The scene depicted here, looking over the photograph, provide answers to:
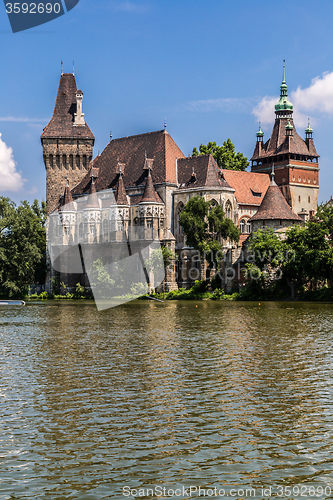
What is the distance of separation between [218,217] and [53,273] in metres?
29.7

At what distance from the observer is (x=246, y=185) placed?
363ft

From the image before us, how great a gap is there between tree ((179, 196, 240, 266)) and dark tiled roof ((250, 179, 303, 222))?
370 cm

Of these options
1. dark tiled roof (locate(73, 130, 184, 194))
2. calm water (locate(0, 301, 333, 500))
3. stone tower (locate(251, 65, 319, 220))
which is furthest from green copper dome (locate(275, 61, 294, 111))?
calm water (locate(0, 301, 333, 500))

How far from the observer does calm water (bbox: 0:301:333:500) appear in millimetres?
13531

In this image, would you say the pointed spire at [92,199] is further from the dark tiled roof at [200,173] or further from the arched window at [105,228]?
the dark tiled roof at [200,173]

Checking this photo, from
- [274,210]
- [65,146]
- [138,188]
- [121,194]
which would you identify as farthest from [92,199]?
[274,210]

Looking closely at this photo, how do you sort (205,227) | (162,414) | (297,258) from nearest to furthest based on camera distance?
(162,414)
(297,258)
(205,227)

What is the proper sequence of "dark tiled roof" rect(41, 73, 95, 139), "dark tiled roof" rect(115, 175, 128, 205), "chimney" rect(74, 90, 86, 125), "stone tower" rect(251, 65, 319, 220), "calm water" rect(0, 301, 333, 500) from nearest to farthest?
1. "calm water" rect(0, 301, 333, 500)
2. "dark tiled roof" rect(115, 175, 128, 205)
3. "chimney" rect(74, 90, 86, 125)
4. "dark tiled roof" rect(41, 73, 95, 139)
5. "stone tower" rect(251, 65, 319, 220)

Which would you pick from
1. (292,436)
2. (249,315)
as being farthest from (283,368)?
(249,315)

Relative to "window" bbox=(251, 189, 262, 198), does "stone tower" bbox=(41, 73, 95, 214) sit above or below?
above

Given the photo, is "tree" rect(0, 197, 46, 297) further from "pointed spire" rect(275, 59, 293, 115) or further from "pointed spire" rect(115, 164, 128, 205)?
"pointed spire" rect(275, 59, 293, 115)

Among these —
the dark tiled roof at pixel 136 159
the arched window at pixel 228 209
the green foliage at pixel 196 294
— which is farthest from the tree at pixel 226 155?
the green foliage at pixel 196 294

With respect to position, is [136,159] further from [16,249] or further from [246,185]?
[16,249]

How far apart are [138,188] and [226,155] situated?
2212 cm
